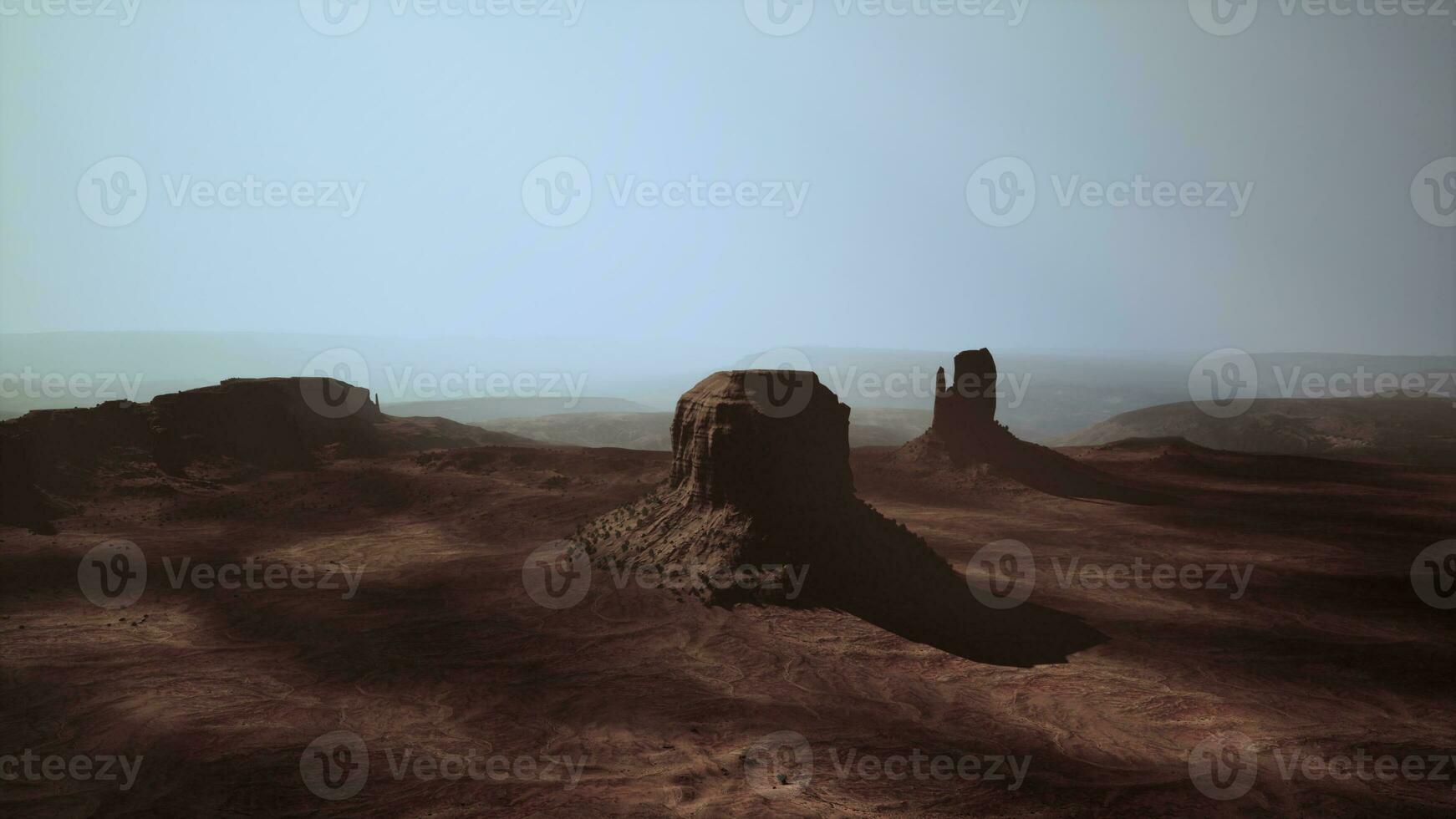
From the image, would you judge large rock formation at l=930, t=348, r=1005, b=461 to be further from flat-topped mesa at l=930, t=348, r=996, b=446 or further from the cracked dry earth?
the cracked dry earth

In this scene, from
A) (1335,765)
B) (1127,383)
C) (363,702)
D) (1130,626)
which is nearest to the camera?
(1335,765)

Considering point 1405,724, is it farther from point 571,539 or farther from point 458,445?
point 458,445

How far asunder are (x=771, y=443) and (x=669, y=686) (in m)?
8.17

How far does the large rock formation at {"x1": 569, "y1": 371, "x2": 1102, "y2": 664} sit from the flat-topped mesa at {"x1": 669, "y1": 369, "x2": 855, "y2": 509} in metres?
0.03

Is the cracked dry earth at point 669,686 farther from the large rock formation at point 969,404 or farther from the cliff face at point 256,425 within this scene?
the large rock formation at point 969,404

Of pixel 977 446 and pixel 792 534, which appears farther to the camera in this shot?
pixel 977 446

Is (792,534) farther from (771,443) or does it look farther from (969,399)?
(969,399)

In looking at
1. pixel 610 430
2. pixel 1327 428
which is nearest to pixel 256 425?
pixel 610 430

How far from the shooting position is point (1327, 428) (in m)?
61.2

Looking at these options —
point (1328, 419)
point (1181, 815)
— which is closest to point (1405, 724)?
point (1181, 815)

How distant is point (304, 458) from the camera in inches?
1604

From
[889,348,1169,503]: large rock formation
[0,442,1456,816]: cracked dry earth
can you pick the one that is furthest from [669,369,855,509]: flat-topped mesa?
[889,348,1169,503]: large rock formation

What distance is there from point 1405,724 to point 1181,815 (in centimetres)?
746

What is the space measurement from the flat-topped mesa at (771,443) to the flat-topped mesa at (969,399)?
64.5 feet
